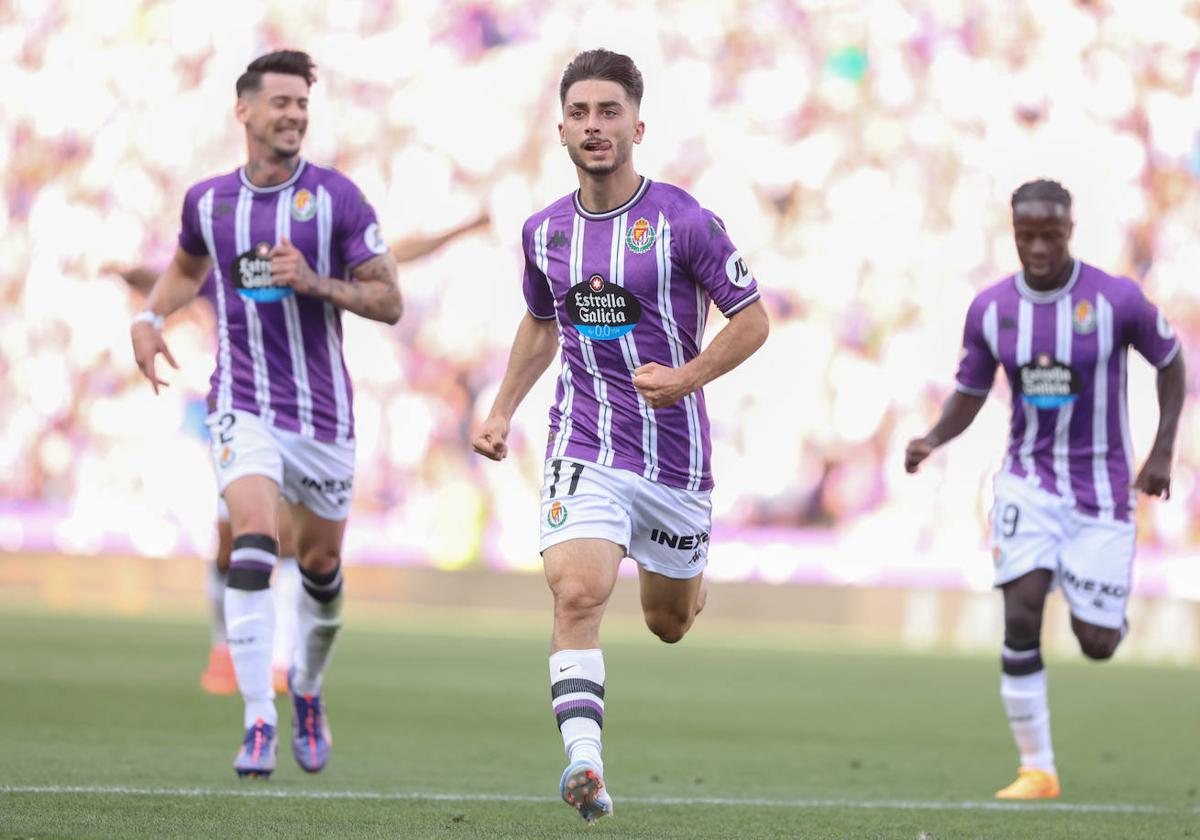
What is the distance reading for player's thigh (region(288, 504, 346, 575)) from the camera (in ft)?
24.5

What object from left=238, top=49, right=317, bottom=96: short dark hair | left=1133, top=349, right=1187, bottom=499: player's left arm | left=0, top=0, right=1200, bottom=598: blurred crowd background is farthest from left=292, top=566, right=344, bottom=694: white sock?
left=0, top=0, right=1200, bottom=598: blurred crowd background

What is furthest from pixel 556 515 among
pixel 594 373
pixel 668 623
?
pixel 668 623

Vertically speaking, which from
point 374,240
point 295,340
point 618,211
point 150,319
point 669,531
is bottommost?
point 669,531

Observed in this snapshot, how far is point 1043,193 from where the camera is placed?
7402 mm

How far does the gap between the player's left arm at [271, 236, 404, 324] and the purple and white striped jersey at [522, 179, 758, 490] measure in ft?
4.05

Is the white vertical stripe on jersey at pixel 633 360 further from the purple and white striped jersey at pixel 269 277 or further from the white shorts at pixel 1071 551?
the white shorts at pixel 1071 551

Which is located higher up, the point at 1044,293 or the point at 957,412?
the point at 1044,293

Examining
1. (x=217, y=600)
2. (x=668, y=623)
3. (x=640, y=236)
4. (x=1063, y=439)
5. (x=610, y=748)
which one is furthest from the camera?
(x=217, y=600)

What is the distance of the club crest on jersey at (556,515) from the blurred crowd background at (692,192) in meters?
16.3

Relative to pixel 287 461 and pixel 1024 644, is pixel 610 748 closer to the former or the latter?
pixel 1024 644

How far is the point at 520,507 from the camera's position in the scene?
2302 centimetres

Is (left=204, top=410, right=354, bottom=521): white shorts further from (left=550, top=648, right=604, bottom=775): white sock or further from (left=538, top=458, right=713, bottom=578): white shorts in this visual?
(left=550, top=648, right=604, bottom=775): white sock

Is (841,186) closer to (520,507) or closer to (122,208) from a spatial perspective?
(520,507)

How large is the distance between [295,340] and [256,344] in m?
0.14
